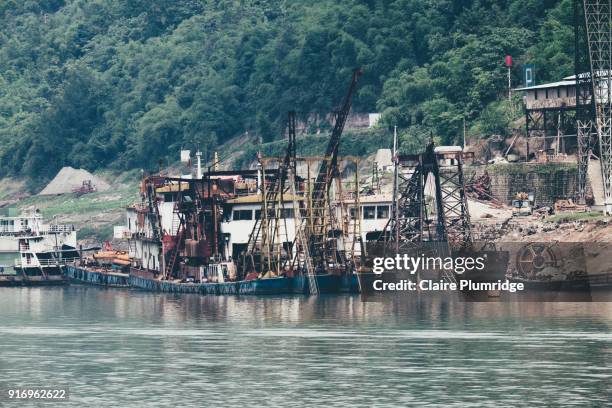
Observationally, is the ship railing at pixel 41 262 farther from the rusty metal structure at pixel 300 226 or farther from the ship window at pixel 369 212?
the ship window at pixel 369 212

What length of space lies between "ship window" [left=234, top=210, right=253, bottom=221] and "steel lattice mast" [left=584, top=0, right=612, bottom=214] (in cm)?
3137

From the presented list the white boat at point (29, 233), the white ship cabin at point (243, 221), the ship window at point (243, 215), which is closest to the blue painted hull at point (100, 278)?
the white boat at point (29, 233)

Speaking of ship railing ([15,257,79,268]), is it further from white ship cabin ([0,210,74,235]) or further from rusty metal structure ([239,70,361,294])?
rusty metal structure ([239,70,361,294])

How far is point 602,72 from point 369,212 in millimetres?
26316

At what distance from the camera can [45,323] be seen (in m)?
124

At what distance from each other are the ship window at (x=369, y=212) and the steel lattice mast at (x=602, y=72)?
2051 centimetres

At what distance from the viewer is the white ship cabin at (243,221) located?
160m

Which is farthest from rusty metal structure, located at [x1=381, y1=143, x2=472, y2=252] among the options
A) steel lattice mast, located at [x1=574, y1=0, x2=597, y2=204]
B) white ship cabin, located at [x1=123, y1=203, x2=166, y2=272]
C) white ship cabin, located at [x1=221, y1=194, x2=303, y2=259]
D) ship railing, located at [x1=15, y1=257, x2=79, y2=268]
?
ship railing, located at [x1=15, y1=257, x2=79, y2=268]

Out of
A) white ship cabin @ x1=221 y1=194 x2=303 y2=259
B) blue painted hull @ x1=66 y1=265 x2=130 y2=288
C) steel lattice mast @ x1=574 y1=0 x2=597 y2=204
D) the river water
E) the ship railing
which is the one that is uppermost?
steel lattice mast @ x1=574 y1=0 x2=597 y2=204

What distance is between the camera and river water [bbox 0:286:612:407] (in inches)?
3403

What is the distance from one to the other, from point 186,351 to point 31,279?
82529mm

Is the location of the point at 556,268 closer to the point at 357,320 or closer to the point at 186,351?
the point at 357,320

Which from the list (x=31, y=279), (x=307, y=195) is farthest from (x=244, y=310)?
(x=31, y=279)

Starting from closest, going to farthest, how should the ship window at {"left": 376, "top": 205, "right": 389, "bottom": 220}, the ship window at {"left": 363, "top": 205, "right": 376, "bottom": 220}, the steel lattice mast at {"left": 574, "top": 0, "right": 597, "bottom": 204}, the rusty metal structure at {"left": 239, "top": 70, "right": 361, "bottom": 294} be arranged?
the rusty metal structure at {"left": 239, "top": 70, "right": 361, "bottom": 294} < the ship window at {"left": 376, "top": 205, "right": 389, "bottom": 220} < the ship window at {"left": 363, "top": 205, "right": 376, "bottom": 220} < the steel lattice mast at {"left": 574, "top": 0, "right": 597, "bottom": 204}
